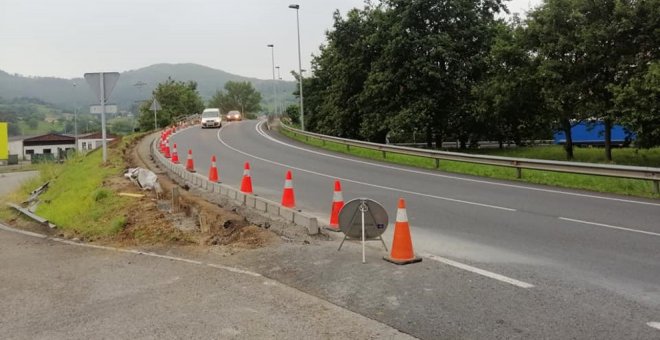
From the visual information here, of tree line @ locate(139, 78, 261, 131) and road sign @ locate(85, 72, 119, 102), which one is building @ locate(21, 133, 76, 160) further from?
road sign @ locate(85, 72, 119, 102)

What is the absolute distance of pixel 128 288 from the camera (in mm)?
6137

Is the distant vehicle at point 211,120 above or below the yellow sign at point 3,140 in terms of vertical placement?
above

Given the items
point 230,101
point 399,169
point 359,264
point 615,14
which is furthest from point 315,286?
point 230,101

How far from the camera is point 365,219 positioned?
7.02 metres

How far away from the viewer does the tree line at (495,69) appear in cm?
2156

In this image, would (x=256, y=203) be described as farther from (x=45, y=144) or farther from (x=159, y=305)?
(x=45, y=144)

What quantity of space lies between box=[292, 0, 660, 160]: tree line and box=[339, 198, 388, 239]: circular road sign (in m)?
16.8

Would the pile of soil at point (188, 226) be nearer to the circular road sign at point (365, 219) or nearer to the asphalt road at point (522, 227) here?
the circular road sign at point (365, 219)

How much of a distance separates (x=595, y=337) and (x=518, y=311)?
0.74 meters

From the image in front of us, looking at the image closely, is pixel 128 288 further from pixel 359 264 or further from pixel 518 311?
pixel 518 311

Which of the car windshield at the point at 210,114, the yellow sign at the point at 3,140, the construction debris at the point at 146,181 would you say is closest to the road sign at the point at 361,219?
the construction debris at the point at 146,181

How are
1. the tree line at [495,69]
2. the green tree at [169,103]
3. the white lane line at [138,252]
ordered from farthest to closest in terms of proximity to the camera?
1. the green tree at [169,103]
2. the tree line at [495,69]
3. the white lane line at [138,252]

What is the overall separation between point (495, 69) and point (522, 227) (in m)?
22.1

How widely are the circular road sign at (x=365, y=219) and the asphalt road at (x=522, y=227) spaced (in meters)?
0.78
